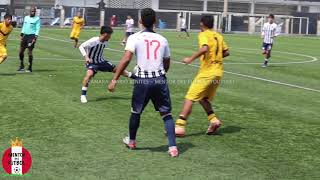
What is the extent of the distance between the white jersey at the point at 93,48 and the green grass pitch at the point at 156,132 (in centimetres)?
94

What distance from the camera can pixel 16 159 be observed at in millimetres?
5008

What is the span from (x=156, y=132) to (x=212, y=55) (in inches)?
60.8

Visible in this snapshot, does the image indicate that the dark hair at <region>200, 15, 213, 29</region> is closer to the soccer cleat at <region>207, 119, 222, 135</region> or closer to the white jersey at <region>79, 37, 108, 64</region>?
the soccer cleat at <region>207, 119, 222, 135</region>

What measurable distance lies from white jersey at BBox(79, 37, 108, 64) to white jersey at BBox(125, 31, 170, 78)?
4.48 m

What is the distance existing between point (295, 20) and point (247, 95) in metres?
67.3

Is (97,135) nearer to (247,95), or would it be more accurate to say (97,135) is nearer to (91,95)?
(91,95)

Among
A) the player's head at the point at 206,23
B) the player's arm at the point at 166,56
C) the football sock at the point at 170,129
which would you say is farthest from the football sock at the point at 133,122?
the player's head at the point at 206,23

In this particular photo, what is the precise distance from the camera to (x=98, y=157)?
6664 mm

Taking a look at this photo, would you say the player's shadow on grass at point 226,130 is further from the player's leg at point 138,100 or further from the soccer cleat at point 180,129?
the player's leg at point 138,100

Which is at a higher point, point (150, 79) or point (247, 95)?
point (150, 79)

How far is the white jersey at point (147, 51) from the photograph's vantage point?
670 cm

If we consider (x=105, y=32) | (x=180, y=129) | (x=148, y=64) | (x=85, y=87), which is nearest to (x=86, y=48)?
(x=105, y=32)

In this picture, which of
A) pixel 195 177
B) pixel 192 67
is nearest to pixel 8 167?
pixel 195 177

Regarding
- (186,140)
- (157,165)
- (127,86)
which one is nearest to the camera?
(157,165)
